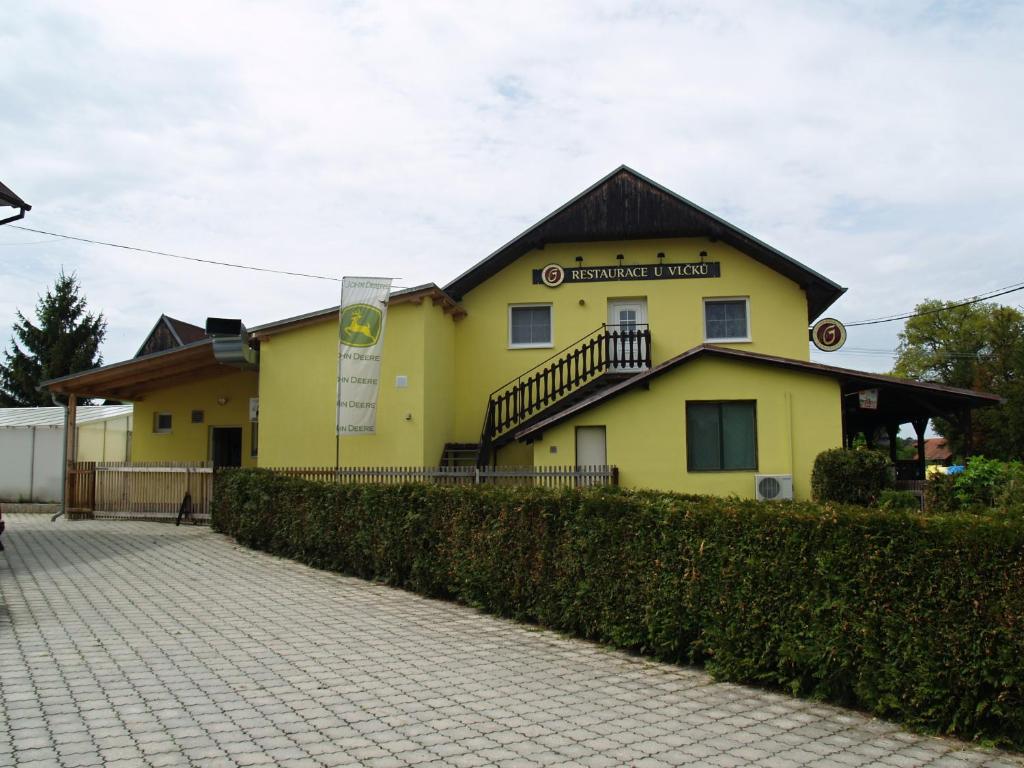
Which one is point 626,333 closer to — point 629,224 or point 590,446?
point 629,224

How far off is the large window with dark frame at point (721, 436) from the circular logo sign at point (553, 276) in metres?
6.36

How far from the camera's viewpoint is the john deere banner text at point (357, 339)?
1658cm

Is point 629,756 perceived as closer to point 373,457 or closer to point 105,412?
point 373,457

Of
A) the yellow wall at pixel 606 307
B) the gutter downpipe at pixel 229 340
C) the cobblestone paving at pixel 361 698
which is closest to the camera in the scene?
the cobblestone paving at pixel 361 698

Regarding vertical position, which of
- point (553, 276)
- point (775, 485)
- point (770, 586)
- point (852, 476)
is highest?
point (553, 276)

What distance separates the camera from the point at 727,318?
21.5 m

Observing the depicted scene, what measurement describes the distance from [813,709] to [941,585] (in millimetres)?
1340

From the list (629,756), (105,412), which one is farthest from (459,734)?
(105,412)

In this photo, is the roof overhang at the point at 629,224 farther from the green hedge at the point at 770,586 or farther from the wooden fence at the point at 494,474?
the green hedge at the point at 770,586

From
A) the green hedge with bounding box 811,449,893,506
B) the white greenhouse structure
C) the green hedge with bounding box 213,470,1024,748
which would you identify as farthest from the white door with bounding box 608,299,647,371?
the white greenhouse structure

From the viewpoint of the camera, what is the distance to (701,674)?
7344mm

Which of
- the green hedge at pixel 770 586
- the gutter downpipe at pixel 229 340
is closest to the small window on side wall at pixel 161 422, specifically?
the gutter downpipe at pixel 229 340

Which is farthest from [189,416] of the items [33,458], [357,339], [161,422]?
[357,339]

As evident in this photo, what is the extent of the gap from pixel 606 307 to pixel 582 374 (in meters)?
2.18
